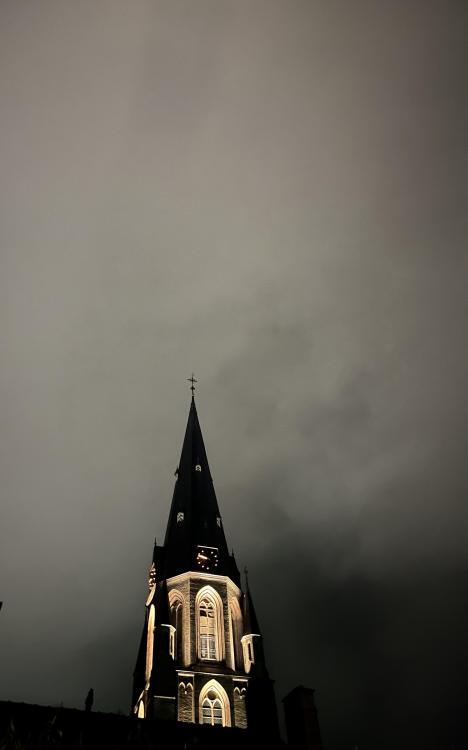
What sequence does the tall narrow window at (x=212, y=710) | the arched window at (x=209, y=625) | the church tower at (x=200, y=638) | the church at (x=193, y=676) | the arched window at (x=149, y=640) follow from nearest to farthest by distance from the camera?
the church at (x=193, y=676), the tall narrow window at (x=212, y=710), the church tower at (x=200, y=638), the arched window at (x=209, y=625), the arched window at (x=149, y=640)

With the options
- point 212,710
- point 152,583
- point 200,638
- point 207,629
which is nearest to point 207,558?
point 152,583

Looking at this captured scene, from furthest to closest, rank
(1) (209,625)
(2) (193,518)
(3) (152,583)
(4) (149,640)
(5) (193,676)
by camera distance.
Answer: (2) (193,518) < (3) (152,583) < (4) (149,640) < (1) (209,625) < (5) (193,676)

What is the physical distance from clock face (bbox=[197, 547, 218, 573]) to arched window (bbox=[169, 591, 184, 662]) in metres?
2.53

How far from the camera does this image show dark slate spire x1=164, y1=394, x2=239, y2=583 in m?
42.7

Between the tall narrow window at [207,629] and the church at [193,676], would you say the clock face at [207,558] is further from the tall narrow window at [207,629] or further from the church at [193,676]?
the tall narrow window at [207,629]

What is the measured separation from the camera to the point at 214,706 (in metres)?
35.6

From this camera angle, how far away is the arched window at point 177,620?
3778cm

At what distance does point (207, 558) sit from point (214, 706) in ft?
30.8

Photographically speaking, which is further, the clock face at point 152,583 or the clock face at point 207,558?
the clock face at point 152,583

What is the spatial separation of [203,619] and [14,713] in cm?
1319

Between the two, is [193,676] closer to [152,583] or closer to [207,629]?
[207,629]

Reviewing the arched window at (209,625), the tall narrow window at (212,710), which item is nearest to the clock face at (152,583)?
the arched window at (209,625)

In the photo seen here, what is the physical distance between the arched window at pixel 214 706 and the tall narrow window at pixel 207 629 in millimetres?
2084

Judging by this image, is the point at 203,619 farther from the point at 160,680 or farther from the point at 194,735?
the point at 194,735
